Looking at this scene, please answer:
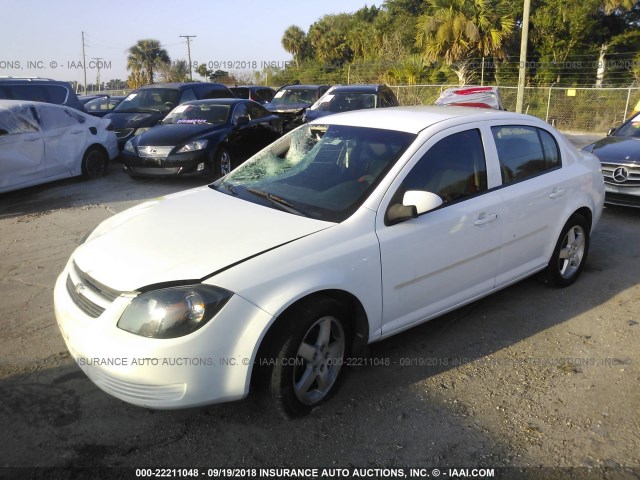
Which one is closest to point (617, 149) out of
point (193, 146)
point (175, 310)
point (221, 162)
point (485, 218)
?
point (485, 218)

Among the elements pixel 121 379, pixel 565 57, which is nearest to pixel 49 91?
pixel 121 379

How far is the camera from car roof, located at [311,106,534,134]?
3600mm

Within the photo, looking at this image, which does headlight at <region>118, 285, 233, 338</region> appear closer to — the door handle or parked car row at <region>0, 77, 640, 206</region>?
the door handle

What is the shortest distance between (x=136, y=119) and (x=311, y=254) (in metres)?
9.78

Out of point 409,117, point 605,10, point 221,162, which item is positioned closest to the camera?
point 409,117

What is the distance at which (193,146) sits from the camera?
8.76 metres

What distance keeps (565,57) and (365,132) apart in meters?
27.0

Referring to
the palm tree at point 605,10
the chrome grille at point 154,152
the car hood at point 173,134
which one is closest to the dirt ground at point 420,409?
the chrome grille at point 154,152

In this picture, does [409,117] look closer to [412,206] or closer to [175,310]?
[412,206]

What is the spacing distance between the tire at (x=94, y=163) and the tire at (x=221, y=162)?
231cm

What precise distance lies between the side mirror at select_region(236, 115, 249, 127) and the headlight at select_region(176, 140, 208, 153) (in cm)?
105

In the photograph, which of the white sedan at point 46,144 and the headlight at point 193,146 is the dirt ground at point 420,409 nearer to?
the white sedan at point 46,144

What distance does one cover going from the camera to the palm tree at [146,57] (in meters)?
49.6

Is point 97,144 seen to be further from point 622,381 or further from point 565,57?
point 565,57
